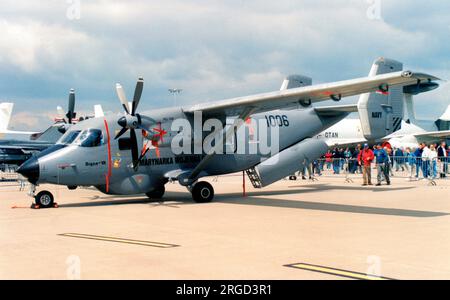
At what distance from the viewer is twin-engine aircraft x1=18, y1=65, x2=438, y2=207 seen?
57.7 feet

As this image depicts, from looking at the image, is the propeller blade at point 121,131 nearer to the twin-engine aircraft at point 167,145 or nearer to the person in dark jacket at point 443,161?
the twin-engine aircraft at point 167,145

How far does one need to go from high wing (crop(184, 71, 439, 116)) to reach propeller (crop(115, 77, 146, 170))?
221 centimetres

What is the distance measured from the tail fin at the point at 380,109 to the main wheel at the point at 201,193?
8.62 meters

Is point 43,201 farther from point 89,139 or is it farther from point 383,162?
point 383,162

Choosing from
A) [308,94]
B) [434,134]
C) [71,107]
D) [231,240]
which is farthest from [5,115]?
[231,240]

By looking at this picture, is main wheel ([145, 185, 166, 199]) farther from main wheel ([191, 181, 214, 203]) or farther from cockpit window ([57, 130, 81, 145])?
cockpit window ([57, 130, 81, 145])

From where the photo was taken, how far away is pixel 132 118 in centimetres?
1792

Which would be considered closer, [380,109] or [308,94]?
[308,94]

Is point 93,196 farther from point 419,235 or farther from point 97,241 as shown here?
point 419,235

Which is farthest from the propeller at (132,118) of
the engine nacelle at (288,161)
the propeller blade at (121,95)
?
the engine nacelle at (288,161)

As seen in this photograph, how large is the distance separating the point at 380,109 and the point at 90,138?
13.9m

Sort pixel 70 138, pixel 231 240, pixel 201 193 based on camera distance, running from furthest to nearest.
Answer: pixel 201 193 < pixel 70 138 < pixel 231 240

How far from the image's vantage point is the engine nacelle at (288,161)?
2325 centimetres
